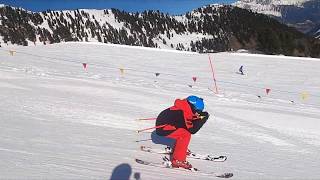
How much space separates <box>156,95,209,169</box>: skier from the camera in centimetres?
834

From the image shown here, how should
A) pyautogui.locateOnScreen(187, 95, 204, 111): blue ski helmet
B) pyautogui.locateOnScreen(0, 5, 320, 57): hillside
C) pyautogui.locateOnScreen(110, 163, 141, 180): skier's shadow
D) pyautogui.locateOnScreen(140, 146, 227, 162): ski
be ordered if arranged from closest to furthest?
pyautogui.locateOnScreen(110, 163, 141, 180): skier's shadow < pyautogui.locateOnScreen(187, 95, 204, 111): blue ski helmet < pyautogui.locateOnScreen(140, 146, 227, 162): ski < pyautogui.locateOnScreen(0, 5, 320, 57): hillside

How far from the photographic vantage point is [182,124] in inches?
330

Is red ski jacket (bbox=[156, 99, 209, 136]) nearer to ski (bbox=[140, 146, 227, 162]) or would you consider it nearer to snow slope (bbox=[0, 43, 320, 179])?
snow slope (bbox=[0, 43, 320, 179])

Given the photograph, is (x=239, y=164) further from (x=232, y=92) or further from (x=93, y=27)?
(x=93, y=27)

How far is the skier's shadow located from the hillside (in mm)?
114399

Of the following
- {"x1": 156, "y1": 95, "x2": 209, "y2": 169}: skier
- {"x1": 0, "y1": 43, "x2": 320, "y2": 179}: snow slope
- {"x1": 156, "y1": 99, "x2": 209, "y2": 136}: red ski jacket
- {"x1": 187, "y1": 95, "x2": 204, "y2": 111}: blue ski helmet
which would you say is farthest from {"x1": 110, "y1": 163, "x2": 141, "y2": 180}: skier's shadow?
{"x1": 187, "y1": 95, "x2": 204, "y2": 111}: blue ski helmet

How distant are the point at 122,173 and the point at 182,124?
58.9 inches

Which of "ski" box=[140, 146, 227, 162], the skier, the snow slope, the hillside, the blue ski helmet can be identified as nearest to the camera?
the snow slope

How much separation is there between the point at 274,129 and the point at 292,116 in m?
2.92

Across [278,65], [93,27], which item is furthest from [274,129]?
[93,27]

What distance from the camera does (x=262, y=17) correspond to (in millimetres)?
169125

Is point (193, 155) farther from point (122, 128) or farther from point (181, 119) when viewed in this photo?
point (122, 128)

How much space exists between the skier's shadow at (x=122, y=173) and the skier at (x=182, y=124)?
2.91 feet

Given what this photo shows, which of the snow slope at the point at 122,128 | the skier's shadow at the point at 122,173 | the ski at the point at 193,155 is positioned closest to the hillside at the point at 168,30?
the snow slope at the point at 122,128
